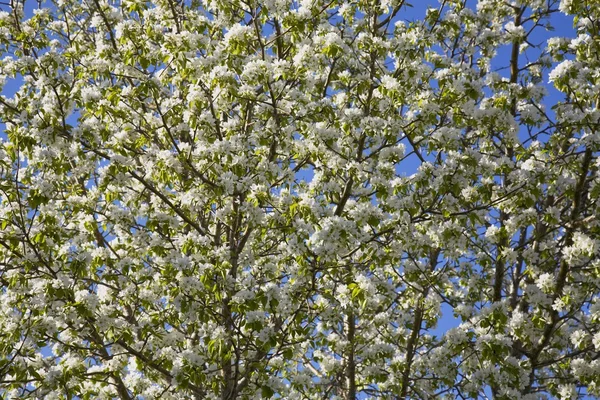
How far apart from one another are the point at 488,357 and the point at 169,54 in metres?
5.90

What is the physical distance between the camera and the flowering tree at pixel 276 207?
9.27m

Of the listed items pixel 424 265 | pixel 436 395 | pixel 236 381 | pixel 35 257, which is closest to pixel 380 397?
pixel 436 395

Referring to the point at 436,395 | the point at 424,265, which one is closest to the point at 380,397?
the point at 436,395

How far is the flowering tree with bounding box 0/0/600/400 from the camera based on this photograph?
927 centimetres

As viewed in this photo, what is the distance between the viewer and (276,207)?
31.4ft

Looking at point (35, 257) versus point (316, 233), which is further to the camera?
point (35, 257)

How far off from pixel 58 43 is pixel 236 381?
7.19 metres

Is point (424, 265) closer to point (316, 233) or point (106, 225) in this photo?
point (316, 233)

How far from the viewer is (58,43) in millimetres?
13023

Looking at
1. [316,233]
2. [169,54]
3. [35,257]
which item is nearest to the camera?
[316,233]

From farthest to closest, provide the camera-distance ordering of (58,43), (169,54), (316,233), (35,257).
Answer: (58,43) < (169,54) < (35,257) < (316,233)

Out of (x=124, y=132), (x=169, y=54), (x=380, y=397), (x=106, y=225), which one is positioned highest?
(x=169, y=54)

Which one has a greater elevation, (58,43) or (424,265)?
(58,43)

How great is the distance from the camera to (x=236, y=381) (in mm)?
9383
